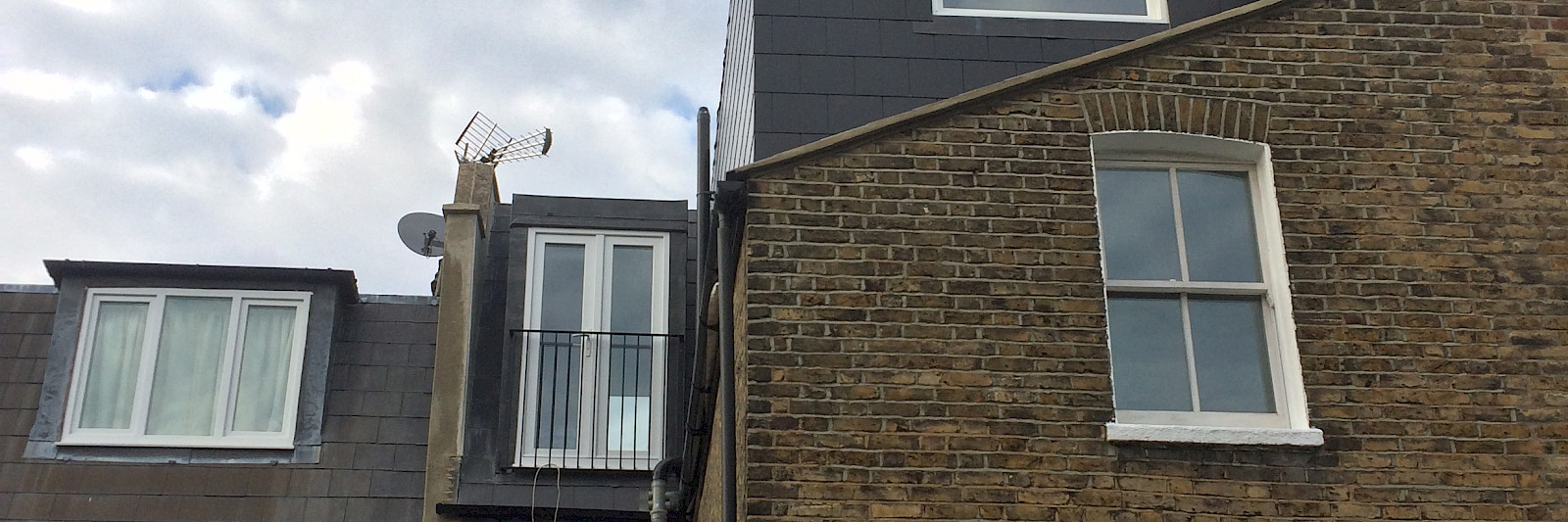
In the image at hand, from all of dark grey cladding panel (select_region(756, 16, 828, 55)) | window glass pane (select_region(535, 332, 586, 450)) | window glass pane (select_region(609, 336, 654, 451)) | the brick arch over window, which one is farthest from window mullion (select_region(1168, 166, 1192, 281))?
window glass pane (select_region(535, 332, 586, 450))

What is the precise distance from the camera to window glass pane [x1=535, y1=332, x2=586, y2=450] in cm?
1212

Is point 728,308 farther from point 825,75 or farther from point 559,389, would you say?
point 559,389

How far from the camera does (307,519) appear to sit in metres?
11.3

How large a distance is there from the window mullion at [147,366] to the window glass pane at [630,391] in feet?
12.9

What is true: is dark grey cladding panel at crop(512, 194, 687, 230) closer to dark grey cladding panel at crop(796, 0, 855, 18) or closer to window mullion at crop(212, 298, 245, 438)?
window mullion at crop(212, 298, 245, 438)

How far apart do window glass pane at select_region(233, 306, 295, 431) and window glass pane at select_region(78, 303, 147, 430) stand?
0.90 meters

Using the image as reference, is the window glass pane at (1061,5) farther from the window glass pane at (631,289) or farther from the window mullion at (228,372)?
the window mullion at (228,372)

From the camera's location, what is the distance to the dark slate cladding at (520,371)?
38.1ft

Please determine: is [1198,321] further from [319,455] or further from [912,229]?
[319,455]

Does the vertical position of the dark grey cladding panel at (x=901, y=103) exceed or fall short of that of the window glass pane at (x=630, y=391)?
it exceeds it

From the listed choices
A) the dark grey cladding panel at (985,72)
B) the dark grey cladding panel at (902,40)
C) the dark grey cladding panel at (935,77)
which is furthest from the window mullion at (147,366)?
the dark grey cladding panel at (985,72)

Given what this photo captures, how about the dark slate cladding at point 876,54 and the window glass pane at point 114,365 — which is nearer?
the dark slate cladding at point 876,54

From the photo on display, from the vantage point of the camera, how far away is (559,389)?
12344 mm

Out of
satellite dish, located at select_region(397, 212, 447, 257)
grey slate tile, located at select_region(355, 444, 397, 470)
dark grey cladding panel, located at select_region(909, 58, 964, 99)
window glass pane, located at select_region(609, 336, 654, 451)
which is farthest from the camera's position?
satellite dish, located at select_region(397, 212, 447, 257)
